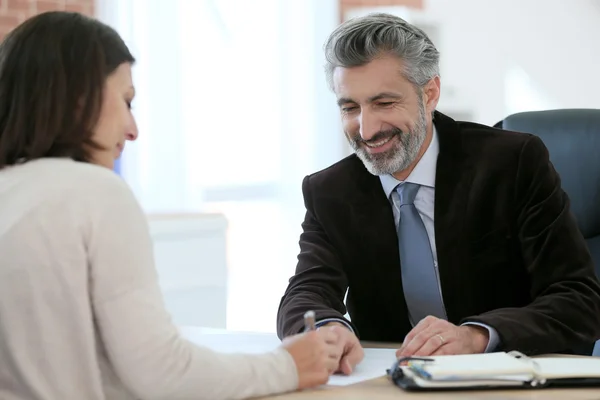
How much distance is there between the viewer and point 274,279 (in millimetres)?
4301

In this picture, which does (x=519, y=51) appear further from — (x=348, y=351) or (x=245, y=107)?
(x=348, y=351)

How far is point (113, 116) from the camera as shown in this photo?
3.92ft

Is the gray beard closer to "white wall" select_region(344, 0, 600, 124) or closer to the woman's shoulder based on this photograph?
the woman's shoulder

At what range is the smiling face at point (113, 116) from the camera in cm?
118

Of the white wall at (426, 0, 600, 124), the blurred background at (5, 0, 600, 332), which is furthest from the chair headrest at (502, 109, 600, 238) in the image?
the white wall at (426, 0, 600, 124)

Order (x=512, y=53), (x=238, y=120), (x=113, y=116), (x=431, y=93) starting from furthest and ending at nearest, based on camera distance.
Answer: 1. (x=512, y=53)
2. (x=238, y=120)
3. (x=431, y=93)
4. (x=113, y=116)

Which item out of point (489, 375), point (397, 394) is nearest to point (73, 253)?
point (397, 394)

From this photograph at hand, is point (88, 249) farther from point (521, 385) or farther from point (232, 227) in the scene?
point (232, 227)

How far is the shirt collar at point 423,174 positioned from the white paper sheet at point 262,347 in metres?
0.45

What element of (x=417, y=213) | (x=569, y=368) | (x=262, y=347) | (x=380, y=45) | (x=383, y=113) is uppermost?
(x=380, y=45)

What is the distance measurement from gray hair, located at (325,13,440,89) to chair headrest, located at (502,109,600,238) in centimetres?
42

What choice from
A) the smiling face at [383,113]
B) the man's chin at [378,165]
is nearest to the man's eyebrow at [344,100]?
the smiling face at [383,113]

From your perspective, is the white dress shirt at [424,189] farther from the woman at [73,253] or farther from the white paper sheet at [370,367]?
the woman at [73,253]

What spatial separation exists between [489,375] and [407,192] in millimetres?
738
